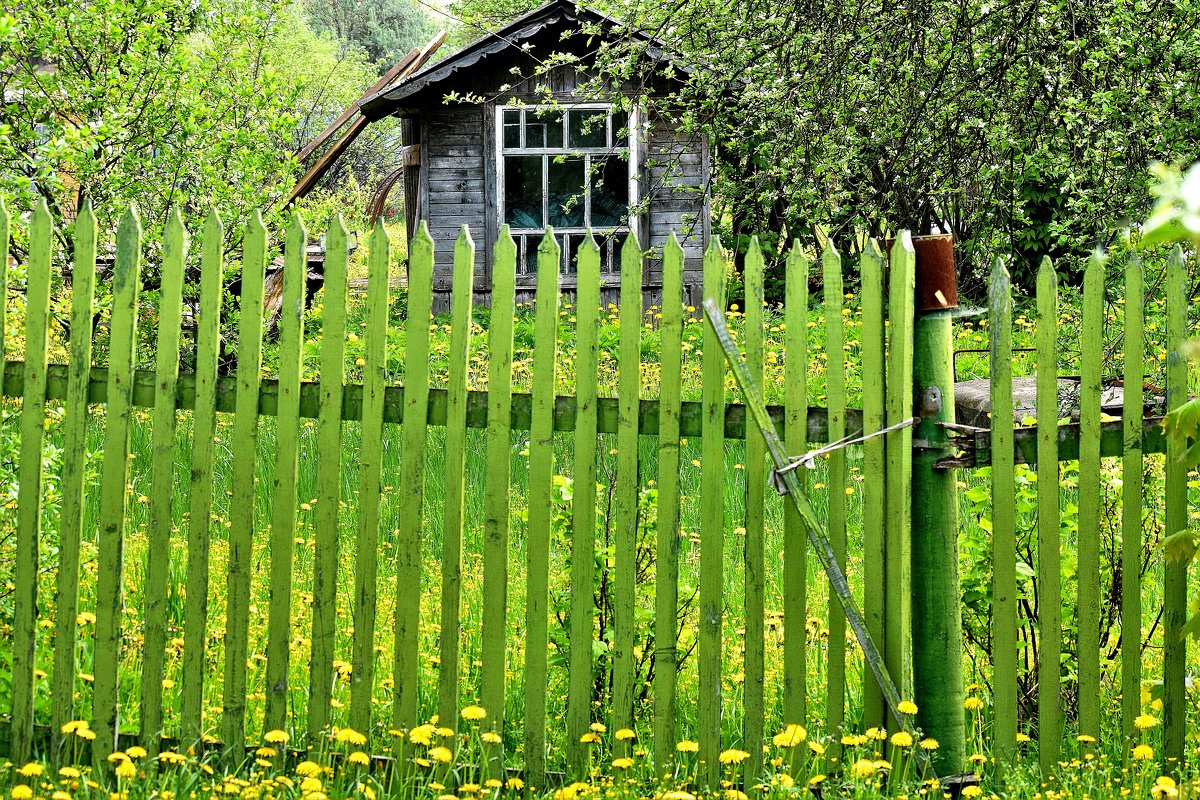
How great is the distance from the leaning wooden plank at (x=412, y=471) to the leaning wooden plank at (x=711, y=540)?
0.69m

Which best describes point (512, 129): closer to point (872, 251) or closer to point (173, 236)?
point (173, 236)

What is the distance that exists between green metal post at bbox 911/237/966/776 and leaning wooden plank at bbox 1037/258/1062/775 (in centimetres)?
20

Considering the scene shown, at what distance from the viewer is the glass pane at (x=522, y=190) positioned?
41.5 ft

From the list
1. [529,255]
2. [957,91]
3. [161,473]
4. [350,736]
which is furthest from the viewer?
[529,255]

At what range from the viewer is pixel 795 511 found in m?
2.83

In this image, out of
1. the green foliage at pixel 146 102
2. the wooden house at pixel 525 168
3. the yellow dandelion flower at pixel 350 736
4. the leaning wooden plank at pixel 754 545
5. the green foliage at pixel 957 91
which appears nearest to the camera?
the yellow dandelion flower at pixel 350 736

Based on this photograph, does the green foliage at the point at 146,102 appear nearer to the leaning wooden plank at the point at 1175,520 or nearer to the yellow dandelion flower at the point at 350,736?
the yellow dandelion flower at the point at 350,736

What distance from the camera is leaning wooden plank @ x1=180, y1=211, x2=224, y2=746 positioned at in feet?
9.57

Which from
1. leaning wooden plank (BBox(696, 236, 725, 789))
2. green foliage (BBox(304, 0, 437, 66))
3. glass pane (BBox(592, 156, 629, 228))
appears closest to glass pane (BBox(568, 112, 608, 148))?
glass pane (BBox(592, 156, 629, 228))

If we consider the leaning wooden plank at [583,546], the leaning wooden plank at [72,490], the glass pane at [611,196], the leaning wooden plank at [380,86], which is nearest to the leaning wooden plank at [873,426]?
the leaning wooden plank at [583,546]

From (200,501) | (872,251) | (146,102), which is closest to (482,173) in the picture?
(146,102)

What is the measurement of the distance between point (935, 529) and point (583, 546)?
88cm

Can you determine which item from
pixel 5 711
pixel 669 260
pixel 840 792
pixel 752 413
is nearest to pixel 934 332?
pixel 752 413

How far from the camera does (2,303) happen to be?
306cm
